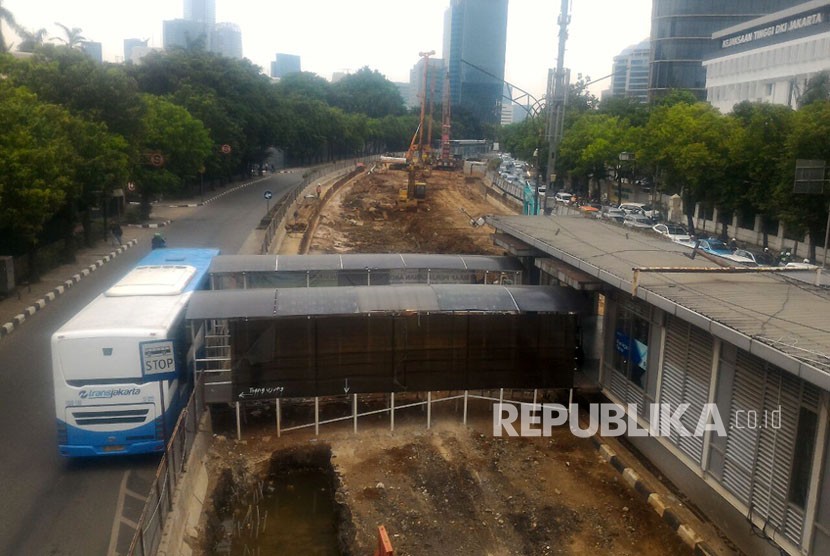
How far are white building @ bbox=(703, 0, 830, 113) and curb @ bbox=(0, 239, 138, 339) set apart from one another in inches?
1666

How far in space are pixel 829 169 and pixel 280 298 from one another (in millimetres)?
22858

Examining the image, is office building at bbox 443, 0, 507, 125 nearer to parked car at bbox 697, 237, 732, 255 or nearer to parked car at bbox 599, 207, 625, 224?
parked car at bbox 599, 207, 625, 224

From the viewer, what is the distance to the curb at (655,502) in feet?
28.5

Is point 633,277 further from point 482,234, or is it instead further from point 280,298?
point 482,234

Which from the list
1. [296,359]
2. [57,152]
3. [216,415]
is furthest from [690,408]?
[57,152]

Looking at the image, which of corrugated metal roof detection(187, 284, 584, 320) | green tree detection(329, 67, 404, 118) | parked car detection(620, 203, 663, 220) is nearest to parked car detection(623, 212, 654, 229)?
parked car detection(620, 203, 663, 220)

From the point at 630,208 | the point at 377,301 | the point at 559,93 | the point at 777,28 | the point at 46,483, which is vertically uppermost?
the point at 777,28

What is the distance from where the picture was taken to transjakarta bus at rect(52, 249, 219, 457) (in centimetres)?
965

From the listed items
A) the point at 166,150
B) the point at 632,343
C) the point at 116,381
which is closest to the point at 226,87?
the point at 166,150

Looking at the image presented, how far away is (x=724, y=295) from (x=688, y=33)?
78.8 m

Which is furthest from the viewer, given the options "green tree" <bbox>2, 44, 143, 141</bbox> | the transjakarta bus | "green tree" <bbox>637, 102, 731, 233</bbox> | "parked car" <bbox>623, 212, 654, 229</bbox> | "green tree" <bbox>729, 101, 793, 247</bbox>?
"parked car" <bbox>623, 212, 654, 229</bbox>

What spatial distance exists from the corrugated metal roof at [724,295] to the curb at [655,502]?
269 cm

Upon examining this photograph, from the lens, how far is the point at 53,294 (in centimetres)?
2053

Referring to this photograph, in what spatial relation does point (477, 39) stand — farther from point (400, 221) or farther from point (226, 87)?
point (400, 221)
